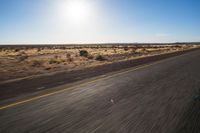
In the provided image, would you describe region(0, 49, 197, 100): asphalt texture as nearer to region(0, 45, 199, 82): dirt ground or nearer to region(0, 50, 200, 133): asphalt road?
region(0, 50, 200, 133): asphalt road

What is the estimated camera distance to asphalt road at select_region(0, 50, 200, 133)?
4395 millimetres

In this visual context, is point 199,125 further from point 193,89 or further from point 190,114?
point 193,89

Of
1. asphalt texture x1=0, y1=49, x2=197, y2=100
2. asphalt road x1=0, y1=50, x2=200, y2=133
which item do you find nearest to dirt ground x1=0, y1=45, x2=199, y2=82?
asphalt texture x1=0, y1=49, x2=197, y2=100

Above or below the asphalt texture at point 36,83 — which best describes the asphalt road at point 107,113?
above

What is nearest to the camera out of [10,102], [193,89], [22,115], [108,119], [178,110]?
[108,119]

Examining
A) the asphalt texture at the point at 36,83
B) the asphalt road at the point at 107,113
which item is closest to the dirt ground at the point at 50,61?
the asphalt texture at the point at 36,83

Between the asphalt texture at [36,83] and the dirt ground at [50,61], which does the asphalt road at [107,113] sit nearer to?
the asphalt texture at [36,83]

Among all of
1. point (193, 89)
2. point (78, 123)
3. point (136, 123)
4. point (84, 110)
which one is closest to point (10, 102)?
point (84, 110)

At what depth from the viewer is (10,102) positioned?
21.9 ft

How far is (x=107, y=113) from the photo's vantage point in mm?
5375

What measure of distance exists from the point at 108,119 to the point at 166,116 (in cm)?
149

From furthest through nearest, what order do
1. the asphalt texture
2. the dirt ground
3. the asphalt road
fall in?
the dirt ground → the asphalt texture → the asphalt road

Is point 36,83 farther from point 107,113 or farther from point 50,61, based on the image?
point 50,61

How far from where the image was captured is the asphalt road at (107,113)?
173 inches
